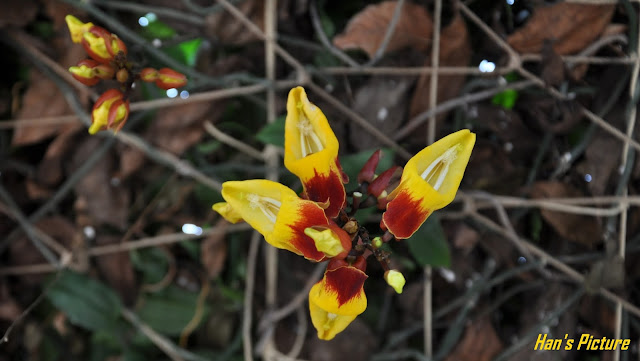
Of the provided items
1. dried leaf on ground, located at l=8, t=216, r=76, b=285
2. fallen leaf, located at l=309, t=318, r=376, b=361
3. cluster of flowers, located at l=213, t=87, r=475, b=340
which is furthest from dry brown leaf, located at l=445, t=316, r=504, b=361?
dried leaf on ground, located at l=8, t=216, r=76, b=285

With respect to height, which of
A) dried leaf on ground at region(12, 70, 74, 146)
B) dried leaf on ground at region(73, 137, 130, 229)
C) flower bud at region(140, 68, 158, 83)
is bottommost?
dried leaf on ground at region(73, 137, 130, 229)

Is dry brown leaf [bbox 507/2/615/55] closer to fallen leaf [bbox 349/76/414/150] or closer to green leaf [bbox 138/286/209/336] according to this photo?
fallen leaf [bbox 349/76/414/150]

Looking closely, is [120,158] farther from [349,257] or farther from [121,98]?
[349,257]

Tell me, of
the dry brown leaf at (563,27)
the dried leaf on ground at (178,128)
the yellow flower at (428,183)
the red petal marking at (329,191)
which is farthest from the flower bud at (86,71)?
the dry brown leaf at (563,27)

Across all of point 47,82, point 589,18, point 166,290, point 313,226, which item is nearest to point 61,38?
point 47,82

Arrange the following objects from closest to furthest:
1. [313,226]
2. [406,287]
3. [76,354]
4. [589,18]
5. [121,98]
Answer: [313,226], [121,98], [589,18], [406,287], [76,354]
